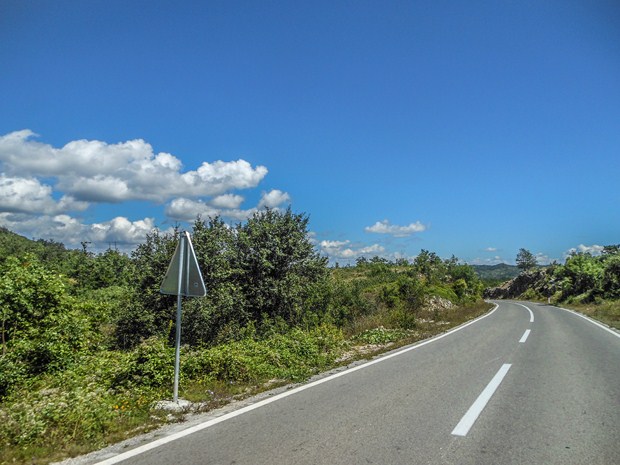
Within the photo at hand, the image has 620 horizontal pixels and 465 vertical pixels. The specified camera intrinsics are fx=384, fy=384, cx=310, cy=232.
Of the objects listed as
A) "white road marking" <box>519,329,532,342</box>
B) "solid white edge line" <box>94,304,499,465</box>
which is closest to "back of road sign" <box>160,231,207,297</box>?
"solid white edge line" <box>94,304,499,465</box>

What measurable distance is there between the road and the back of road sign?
6.51 ft

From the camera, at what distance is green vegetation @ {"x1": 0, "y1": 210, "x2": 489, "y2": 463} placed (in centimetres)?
511

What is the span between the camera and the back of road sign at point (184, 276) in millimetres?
6160

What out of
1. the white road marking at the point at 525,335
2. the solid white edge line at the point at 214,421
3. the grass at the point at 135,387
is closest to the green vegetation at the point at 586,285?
the white road marking at the point at 525,335

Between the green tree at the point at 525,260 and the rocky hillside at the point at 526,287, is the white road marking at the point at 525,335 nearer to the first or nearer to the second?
the rocky hillside at the point at 526,287

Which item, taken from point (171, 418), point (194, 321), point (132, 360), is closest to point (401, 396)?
point (171, 418)

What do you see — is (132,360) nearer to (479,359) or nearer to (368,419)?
(368,419)

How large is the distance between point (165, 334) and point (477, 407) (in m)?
10.5

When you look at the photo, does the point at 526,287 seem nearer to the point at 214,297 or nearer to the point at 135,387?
the point at 214,297

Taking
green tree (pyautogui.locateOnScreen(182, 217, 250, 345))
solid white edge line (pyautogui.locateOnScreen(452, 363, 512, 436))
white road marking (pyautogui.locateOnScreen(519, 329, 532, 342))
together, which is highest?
green tree (pyautogui.locateOnScreen(182, 217, 250, 345))

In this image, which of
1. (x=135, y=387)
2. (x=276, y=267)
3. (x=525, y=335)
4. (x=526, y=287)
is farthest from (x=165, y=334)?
(x=526, y=287)

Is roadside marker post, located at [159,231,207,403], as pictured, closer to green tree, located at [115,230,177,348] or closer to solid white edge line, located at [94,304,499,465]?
solid white edge line, located at [94,304,499,465]

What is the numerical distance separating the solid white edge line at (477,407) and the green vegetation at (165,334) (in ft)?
11.1

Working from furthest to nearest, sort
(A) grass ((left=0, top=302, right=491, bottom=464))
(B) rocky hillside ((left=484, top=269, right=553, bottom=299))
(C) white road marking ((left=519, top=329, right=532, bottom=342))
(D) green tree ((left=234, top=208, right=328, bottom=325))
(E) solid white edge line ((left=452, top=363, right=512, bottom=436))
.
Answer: (B) rocky hillside ((left=484, top=269, right=553, bottom=299))
(D) green tree ((left=234, top=208, right=328, bottom=325))
(C) white road marking ((left=519, top=329, right=532, bottom=342))
(E) solid white edge line ((left=452, top=363, right=512, bottom=436))
(A) grass ((left=0, top=302, right=491, bottom=464))
